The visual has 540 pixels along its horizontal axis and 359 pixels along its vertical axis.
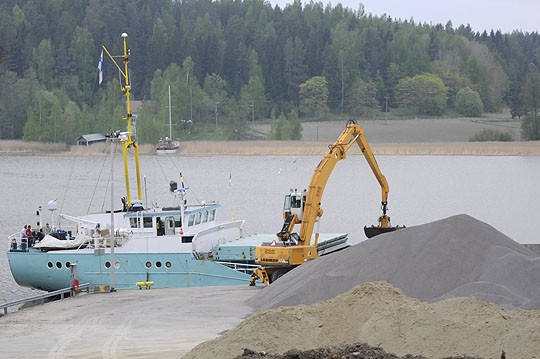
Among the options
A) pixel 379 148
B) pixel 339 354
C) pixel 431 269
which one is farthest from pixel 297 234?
pixel 379 148

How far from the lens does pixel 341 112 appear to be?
477ft

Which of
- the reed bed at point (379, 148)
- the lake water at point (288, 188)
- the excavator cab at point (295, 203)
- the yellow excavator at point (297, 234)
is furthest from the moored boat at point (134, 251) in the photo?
the reed bed at point (379, 148)

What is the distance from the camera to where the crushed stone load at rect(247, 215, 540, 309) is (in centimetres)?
2266

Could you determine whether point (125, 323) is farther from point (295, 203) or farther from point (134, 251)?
point (134, 251)

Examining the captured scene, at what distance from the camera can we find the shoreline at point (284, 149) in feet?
336

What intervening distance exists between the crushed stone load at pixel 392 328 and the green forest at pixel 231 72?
9511 centimetres

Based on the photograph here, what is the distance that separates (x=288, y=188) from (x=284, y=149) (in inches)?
1274

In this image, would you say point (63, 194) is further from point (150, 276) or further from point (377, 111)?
point (377, 111)

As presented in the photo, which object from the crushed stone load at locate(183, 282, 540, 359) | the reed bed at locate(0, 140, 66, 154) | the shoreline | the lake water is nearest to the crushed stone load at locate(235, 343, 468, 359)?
the crushed stone load at locate(183, 282, 540, 359)

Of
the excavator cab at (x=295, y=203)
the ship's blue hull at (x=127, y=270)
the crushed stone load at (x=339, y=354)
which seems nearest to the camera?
the crushed stone load at (x=339, y=354)

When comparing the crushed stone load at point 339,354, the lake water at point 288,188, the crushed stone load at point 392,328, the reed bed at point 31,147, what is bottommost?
the lake water at point 288,188

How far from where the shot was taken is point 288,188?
2886 inches

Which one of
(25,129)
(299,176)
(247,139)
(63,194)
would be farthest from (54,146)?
(63,194)

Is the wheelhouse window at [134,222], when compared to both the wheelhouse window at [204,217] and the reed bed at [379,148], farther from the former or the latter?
the reed bed at [379,148]
